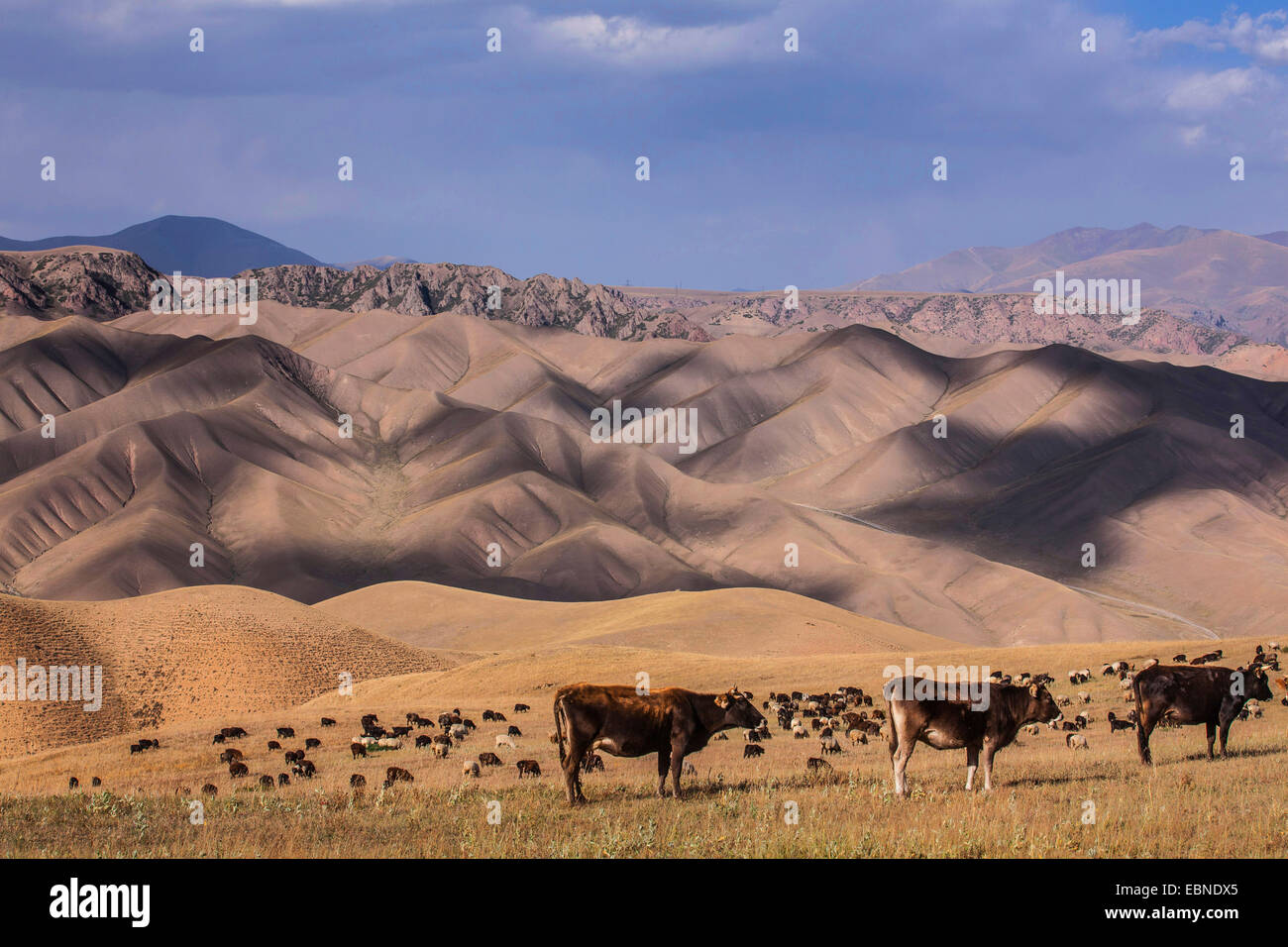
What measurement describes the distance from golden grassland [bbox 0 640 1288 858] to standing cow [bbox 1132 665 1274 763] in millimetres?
673

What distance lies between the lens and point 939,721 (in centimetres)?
1606

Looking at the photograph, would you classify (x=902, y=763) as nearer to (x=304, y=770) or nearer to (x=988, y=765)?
(x=988, y=765)

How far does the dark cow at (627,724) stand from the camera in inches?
623

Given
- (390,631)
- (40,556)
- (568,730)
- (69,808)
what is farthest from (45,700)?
(40,556)

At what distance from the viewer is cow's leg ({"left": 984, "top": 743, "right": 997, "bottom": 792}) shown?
53.7 ft

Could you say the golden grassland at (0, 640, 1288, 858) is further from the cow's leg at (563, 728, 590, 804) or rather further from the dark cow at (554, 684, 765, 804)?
the dark cow at (554, 684, 765, 804)

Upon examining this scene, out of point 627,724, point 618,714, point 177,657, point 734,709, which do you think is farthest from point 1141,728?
point 177,657

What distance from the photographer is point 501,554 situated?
630 ft

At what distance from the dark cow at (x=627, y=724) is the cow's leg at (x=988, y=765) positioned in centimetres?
363

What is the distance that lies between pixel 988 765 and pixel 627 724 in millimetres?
5138

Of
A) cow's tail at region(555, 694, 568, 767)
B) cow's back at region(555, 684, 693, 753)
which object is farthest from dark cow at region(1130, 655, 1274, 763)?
cow's tail at region(555, 694, 568, 767)

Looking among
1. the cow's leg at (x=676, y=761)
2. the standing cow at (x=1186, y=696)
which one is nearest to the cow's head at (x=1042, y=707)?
the standing cow at (x=1186, y=696)

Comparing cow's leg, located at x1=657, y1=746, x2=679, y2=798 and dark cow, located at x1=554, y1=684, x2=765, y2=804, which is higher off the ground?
dark cow, located at x1=554, y1=684, x2=765, y2=804
